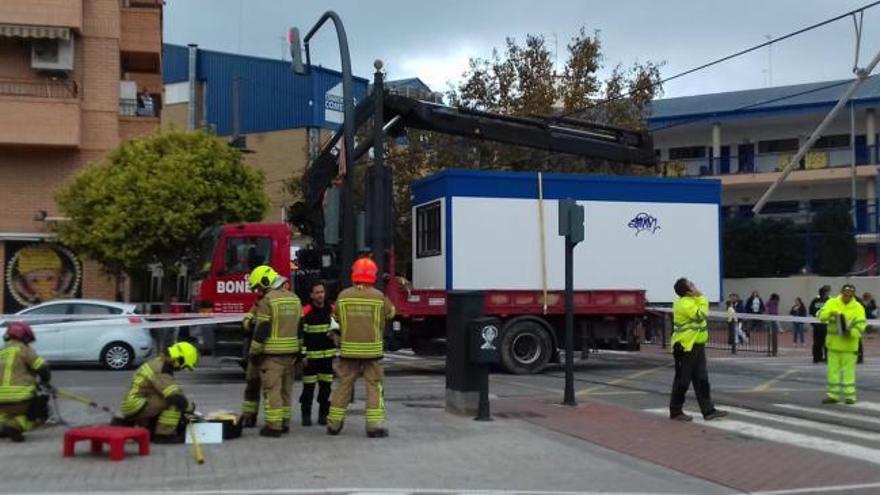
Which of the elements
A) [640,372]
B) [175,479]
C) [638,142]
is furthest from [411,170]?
Result: [175,479]

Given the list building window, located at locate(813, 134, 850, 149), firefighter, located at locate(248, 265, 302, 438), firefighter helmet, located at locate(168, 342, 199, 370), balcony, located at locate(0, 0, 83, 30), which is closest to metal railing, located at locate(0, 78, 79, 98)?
balcony, located at locate(0, 0, 83, 30)

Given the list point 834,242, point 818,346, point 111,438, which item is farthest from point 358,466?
point 834,242

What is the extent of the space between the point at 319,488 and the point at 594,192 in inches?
492

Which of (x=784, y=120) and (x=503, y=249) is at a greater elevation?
(x=784, y=120)

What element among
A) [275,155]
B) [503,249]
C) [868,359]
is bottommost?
[868,359]

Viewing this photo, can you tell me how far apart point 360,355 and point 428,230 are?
915cm

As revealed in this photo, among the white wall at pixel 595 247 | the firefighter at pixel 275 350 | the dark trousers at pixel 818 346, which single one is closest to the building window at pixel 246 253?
the white wall at pixel 595 247

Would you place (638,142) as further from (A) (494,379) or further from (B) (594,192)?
(A) (494,379)

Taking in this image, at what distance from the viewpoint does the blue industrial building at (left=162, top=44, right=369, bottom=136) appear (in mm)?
52375

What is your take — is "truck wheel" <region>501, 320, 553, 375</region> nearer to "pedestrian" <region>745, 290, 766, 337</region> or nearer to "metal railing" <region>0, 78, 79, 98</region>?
"pedestrian" <region>745, 290, 766, 337</region>

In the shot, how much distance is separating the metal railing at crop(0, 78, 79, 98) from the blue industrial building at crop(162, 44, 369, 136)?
70.8ft

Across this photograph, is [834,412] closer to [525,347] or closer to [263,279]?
[525,347]

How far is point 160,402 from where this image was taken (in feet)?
35.3

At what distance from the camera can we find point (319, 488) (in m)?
8.82
